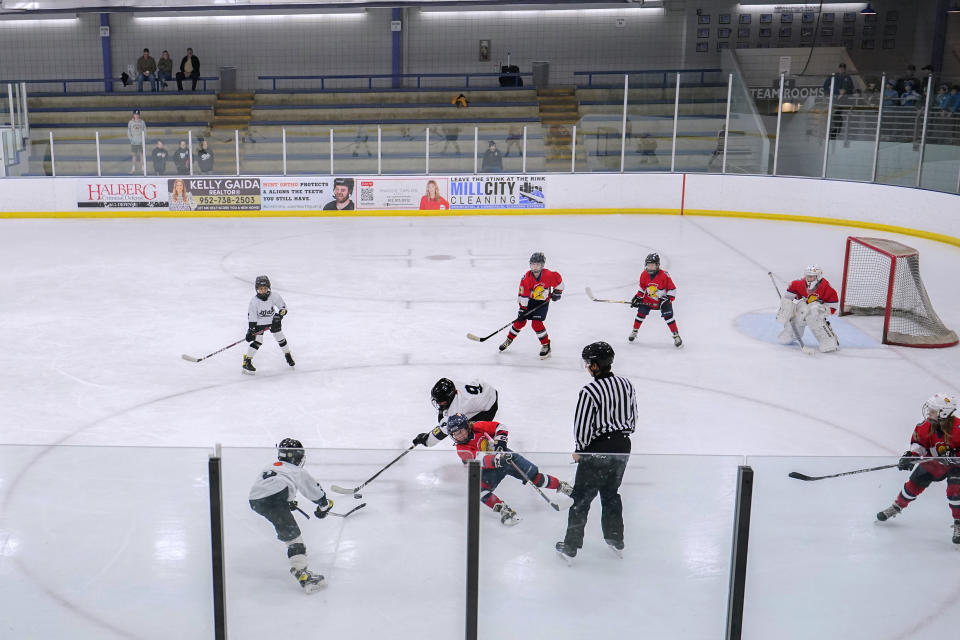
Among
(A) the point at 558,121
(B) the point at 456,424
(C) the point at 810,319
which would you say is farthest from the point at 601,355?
(A) the point at 558,121

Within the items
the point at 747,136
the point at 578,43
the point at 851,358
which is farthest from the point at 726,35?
the point at 851,358

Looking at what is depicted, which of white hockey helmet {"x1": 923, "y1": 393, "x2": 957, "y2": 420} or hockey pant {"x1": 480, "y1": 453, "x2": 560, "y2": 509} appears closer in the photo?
hockey pant {"x1": 480, "y1": 453, "x2": 560, "y2": 509}

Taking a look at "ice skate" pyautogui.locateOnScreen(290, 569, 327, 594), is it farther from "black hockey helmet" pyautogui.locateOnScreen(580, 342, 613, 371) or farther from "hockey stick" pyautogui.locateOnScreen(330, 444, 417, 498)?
"black hockey helmet" pyautogui.locateOnScreen(580, 342, 613, 371)

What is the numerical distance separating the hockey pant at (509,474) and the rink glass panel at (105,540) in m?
1.04

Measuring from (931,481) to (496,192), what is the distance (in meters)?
15.1

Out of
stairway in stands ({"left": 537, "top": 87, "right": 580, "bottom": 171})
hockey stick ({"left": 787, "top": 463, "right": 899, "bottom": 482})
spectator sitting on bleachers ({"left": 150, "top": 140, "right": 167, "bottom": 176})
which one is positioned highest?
stairway in stands ({"left": 537, "top": 87, "right": 580, "bottom": 171})

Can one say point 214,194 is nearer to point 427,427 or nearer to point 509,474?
point 427,427

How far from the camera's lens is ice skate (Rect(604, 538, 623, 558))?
3830 mm

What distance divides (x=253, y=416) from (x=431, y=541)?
418 cm

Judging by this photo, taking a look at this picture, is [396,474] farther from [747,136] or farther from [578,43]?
[578,43]

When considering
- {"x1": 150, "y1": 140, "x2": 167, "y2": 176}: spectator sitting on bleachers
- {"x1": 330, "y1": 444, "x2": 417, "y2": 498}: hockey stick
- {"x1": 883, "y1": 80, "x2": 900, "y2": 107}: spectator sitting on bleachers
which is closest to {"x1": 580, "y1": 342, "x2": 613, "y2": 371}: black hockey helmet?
{"x1": 330, "y1": 444, "x2": 417, "y2": 498}: hockey stick

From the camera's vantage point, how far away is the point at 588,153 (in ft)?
61.7

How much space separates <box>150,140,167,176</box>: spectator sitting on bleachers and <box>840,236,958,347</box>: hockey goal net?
39.4 feet

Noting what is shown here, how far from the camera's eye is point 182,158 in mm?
18031
